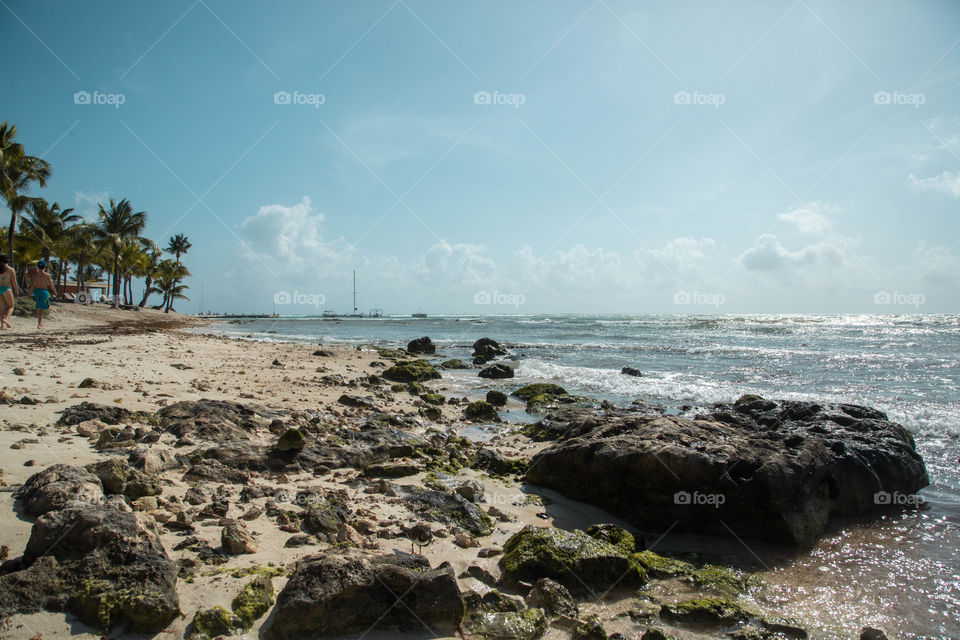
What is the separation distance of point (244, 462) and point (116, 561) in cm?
292

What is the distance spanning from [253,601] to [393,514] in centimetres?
216

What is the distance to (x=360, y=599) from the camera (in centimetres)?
346

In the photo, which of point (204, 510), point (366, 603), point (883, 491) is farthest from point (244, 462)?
point (883, 491)

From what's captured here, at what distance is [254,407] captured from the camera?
8.98 metres

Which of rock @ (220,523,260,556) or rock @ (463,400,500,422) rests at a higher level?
rock @ (220,523,260,556)

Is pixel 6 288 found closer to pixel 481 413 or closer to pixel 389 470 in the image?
pixel 481 413

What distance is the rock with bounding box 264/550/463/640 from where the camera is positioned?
3299mm

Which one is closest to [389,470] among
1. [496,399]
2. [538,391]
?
[496,399]

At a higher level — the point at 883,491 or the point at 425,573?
the point at 425,573

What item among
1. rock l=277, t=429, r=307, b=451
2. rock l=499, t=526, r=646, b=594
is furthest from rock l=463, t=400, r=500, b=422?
rock l=499, t=526, r=646, b=594

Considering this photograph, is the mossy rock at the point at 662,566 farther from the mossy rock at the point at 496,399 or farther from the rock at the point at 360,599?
the mossy rock at the point at 496,399

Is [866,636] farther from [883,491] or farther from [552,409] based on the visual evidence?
[552,409]

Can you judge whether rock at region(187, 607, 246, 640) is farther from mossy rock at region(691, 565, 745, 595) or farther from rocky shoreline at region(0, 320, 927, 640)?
mossy rock at region(691, 565, 745, 595)

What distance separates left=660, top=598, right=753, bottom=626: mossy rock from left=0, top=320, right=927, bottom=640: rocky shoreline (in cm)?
2
